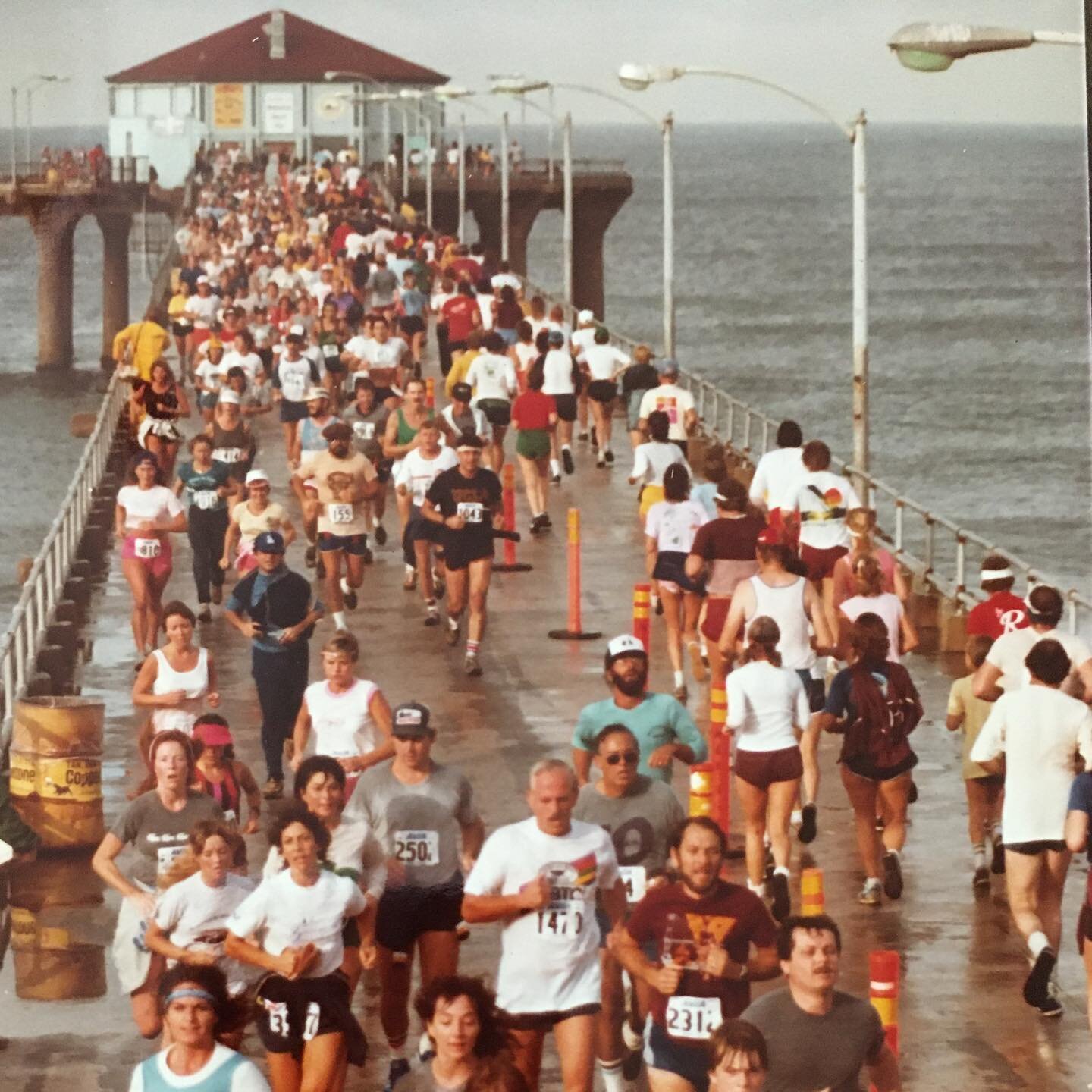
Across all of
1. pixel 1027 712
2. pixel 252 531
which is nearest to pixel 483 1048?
pixel 1027 712

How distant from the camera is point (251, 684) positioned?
20.3 meters

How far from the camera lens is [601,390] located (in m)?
28.6

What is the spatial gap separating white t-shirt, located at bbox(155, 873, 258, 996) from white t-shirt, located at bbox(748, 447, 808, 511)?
8.66 m

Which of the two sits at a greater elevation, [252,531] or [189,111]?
[189,111]

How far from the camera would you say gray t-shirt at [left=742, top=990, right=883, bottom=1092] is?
895 centimetres

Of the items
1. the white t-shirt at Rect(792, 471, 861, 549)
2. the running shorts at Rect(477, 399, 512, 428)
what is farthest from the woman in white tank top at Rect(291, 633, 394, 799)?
the running shorts at Rect(477, 399, 512, 428)

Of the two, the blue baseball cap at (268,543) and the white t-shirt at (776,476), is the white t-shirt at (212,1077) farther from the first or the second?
the white t-shirt at (776,476)

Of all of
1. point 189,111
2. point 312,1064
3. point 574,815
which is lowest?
point 312,1064

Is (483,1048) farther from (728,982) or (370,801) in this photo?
(370,801)

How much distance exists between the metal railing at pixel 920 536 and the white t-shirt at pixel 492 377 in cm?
262

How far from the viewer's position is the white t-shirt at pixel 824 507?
18.7 metres

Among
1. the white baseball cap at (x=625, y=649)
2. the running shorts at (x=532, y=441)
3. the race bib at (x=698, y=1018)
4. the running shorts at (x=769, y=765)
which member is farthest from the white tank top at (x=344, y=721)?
the running shorts at (x=532, y=441)

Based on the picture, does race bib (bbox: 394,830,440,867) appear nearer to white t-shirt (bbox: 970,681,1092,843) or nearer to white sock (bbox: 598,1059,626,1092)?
white sock (bbox: 598,1059,626,1092)

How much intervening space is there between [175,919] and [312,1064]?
3.55ft
